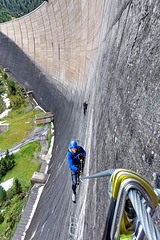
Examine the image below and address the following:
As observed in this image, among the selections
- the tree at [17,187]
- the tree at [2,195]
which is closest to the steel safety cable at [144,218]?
the tree at [17,187]

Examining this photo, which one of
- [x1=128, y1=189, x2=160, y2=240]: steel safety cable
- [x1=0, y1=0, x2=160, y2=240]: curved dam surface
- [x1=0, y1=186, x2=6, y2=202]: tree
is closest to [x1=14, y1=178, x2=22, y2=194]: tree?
[x1=0, y1=186, x2=6, y2=202]: tree

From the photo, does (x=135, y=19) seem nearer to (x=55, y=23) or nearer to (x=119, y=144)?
(x=119, y=144)

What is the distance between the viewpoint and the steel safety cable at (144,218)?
0.66 metres

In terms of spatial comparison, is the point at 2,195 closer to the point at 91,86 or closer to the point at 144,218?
the point at 91,86

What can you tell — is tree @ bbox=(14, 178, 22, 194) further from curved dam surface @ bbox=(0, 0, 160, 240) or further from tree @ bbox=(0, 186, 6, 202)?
curved dam surface @ bbox=(0, 0, 160, 240)

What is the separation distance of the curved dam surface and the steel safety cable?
0.75 meters

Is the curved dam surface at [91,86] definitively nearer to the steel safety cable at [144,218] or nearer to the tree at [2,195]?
the steel safety cable at [144,218]

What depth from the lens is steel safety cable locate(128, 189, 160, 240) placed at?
66 centimetres

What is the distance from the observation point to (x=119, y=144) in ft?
8.02

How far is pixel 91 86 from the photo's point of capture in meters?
8.57

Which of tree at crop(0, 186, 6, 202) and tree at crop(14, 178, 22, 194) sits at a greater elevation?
tree at crop(14, 178, 22, 194)

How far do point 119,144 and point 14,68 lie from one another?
35.3 meters

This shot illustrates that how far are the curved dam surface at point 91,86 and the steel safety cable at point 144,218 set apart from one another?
2.45 ft

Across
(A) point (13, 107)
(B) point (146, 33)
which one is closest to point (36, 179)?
(B) point (146, 33)
